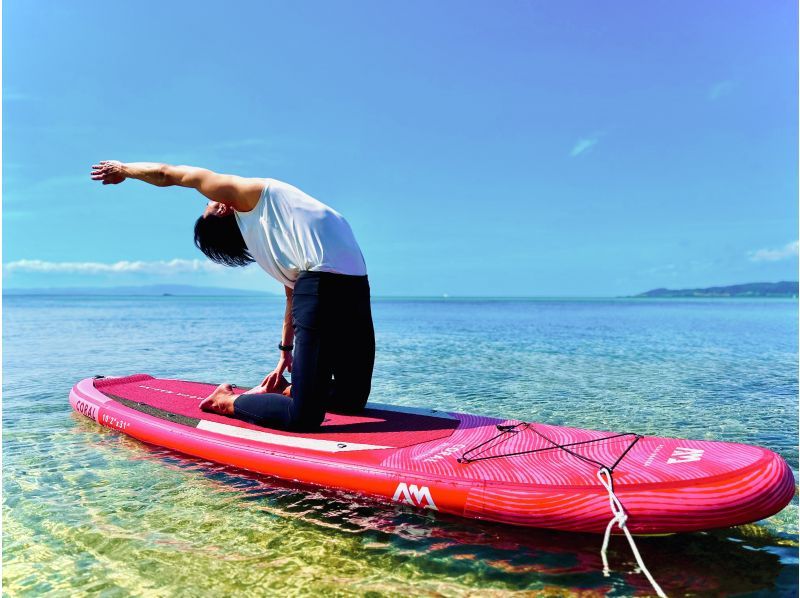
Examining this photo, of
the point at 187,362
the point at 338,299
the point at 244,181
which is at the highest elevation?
the point at 244,181

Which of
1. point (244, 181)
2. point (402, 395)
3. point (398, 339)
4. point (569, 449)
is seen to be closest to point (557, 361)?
point (402, 395)

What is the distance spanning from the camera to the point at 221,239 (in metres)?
4.84

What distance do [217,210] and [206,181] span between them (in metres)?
0.47

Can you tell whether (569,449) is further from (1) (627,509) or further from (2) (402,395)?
(2) (402,395)

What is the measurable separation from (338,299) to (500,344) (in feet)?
45.4

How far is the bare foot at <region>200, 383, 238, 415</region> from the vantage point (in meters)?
5.32

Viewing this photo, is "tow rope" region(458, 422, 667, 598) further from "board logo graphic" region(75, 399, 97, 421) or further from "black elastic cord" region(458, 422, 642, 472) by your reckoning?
"board logo graphic" region(75, 399, 97, 421)

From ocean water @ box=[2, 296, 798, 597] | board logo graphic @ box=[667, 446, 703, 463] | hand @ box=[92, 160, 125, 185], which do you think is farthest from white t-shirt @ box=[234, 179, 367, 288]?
board logo graphic @ box=[667, 446, 703, 463]

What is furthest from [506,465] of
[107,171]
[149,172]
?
[107,171]

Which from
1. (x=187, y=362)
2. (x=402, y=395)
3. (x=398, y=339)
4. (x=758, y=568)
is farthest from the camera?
(x=398, y=339)

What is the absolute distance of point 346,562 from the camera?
328 centimetres

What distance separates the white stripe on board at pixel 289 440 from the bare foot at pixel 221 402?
23cm

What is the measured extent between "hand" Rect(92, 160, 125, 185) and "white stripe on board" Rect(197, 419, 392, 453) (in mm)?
2263

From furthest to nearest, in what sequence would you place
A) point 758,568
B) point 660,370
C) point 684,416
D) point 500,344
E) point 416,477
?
1. point 500,344
2. point 660,370
3. point 684,416
4. point 416,477
5. point 758,568
